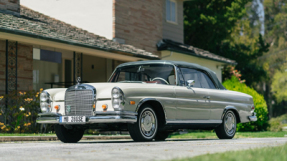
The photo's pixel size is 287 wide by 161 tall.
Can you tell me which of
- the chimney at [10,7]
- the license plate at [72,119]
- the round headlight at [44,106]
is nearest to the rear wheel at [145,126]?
the license plate at [72,119]

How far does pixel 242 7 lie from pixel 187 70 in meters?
20.5

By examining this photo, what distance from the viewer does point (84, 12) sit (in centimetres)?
2164

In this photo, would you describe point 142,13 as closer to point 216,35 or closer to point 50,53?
point 50,53

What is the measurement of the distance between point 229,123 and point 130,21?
11503 millimetres

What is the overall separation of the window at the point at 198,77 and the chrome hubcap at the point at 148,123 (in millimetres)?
1582

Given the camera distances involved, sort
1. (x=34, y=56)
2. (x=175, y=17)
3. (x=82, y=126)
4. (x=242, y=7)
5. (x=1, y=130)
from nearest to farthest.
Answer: (x=82, y=126) < (x=1, y=130) < (x=34, y=56) < (x=175, y=17) < (x=242, y=7)

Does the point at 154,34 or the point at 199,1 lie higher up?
the point at 199,1

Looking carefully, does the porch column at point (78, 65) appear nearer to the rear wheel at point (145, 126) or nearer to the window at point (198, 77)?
the window at point (198, 77)

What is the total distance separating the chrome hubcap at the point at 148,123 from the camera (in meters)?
9.06

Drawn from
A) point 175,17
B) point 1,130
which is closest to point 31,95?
point 1,130

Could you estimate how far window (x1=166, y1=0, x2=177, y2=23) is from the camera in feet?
86.8

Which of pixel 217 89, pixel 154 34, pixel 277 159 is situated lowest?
pixel 277 159

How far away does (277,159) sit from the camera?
499 centimetres

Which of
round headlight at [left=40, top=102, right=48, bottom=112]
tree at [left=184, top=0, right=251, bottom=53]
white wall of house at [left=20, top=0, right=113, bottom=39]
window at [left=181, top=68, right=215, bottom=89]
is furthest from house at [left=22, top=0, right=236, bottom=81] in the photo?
round headlight at [left=40, top=102, right=48, bottom=112]
